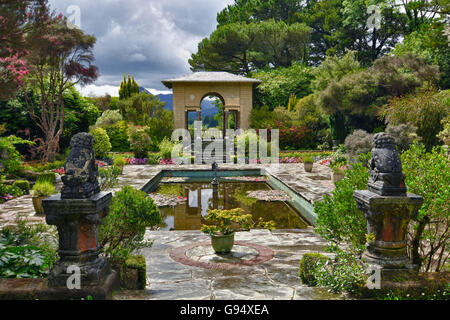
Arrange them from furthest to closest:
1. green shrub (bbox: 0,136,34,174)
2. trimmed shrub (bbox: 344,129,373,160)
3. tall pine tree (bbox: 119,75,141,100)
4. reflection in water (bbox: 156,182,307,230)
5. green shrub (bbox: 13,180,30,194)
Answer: tall pine tree (bbox: 119,75,141,100) → trimmed shrub (bbox: 344,129,373,160) → green shrub (bbox: 0,136,34,174) → green shrub (bbox: 13,180,30,194) → reflection in water (bbox: 156,182,307,230)

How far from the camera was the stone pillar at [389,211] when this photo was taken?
3.19 metres

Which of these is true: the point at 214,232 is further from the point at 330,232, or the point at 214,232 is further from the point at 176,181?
the point at 176,181

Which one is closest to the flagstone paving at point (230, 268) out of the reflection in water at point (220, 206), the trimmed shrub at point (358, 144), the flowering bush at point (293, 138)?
the reflection in water at point (220, 206)

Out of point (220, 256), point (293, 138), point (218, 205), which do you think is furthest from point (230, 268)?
point (293, 138)

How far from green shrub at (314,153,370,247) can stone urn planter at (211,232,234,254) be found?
183cm

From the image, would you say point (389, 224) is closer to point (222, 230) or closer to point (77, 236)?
point (222, 230)

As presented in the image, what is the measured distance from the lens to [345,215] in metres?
3.66

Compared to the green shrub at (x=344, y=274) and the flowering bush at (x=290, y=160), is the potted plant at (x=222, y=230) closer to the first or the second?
the green shrub at (x=344, y=274)

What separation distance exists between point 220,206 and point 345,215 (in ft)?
21.5

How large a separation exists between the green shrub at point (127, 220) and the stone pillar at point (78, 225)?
62 centimetres

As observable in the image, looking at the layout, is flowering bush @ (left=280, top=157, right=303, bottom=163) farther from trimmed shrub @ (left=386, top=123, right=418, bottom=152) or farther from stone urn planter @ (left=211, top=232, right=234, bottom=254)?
stone urn planter @ (left=211, top=232, right=234, bottom=254)

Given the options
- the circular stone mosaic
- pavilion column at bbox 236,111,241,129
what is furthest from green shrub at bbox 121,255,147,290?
pavilion column at bbox 236,111,241,129

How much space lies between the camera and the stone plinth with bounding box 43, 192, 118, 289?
3.06 m
